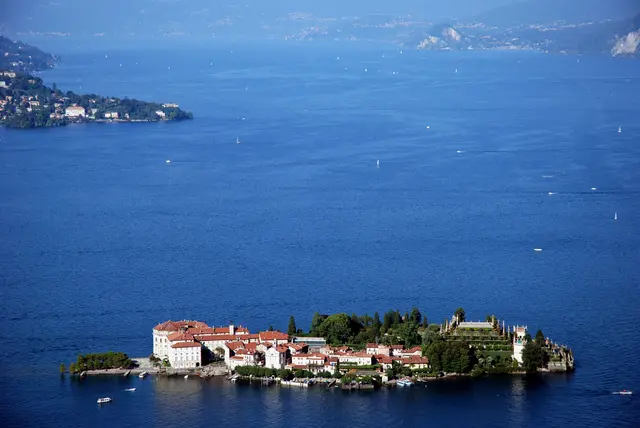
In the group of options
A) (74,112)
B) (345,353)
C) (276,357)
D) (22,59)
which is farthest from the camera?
(22,59)

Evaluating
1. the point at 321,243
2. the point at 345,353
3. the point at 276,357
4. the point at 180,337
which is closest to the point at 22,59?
the point at 321,243

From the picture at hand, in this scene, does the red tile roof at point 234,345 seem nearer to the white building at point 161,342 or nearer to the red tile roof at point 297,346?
the red tile roof at point 297,346

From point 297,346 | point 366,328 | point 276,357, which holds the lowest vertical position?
point 276,357

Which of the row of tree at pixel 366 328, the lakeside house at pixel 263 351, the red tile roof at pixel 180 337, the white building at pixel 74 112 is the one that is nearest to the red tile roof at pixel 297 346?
the lakeside house at pixel 263 351

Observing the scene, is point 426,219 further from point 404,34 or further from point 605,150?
point 404,34

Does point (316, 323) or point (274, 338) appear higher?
point (316, 323)

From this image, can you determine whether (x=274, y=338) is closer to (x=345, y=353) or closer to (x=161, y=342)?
(x=345, y=353)
